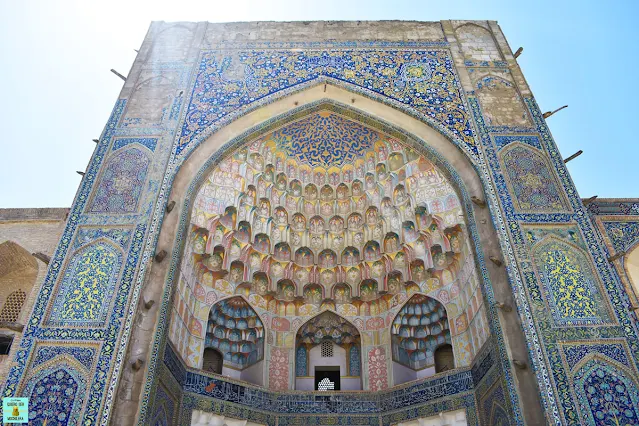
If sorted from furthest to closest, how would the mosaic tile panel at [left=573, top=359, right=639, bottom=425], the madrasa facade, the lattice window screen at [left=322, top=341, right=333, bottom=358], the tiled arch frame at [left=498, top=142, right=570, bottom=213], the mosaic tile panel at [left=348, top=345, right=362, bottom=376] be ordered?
the lattice window screen at [left=322, top=341, right=333, bottom=358] < the mosaic tile panel at [left=348, top=345, right=362, bottom=376] < the tiled arch frame at [left=498, top=142, right=570, bottom=213] < the madrasa facade < the mosaic tile panel at [left=573, top=359, right=639, bottom=425]

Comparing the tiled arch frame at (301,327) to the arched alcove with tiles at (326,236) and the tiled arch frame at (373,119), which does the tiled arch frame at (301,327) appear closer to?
the arched alcove with tiles at (326,236)

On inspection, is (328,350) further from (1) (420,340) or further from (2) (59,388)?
(2) (59,388)

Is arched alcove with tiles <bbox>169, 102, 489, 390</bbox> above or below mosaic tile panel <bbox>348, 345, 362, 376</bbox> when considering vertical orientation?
above

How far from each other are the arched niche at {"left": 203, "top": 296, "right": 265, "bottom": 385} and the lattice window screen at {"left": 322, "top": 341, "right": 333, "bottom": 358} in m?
1.02

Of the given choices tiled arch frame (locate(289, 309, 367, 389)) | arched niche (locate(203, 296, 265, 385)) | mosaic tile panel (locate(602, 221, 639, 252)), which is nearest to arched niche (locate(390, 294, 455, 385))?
tiled arch frame (locate(289, 309, 367, 389))

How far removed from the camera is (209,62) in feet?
29.3

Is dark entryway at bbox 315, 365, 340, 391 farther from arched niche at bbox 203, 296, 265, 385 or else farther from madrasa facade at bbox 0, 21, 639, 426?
arched niche at bbox 203, 296, 265, 385

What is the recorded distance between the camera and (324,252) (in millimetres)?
8852

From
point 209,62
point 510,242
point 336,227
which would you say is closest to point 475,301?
point 510,242

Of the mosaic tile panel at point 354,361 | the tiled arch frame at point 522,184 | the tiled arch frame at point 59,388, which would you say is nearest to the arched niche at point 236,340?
the mosaic tile panel at point 354,361

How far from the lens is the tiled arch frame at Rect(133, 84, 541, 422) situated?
18.7ft

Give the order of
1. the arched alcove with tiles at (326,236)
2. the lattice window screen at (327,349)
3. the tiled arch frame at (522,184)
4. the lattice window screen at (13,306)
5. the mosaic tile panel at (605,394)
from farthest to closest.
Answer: the lattice window screen at (327,349)
the lattice window screen at (13,306)
the arched alcove with tiles at (326,236)
the tiled arch frame at (522,184)
the mosaic tile panel at (605,394)

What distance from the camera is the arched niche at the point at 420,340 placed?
313 inches

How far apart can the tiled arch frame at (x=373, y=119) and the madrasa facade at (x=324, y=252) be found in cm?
3
